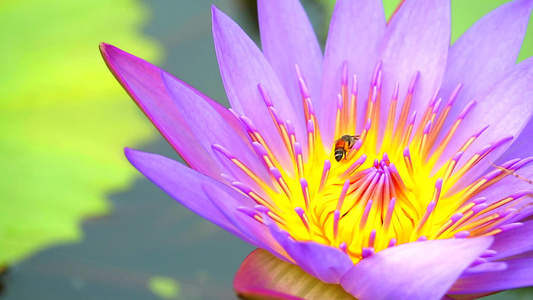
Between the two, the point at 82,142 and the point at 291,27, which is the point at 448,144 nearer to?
the point at 291,27

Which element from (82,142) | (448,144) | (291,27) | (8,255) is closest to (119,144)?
(82,142)

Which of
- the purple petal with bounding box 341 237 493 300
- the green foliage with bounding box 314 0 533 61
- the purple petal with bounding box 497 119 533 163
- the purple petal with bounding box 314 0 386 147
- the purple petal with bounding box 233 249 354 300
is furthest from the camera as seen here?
the green foliage with bounding box 314 0 533 61

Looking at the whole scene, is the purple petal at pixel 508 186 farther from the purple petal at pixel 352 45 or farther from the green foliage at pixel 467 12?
the green foliage at pixel 467 12

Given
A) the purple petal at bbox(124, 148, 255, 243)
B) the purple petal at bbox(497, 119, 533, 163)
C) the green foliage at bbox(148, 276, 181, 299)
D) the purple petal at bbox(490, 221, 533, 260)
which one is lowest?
the green foliage at bbox(148, 276, 181, 299)

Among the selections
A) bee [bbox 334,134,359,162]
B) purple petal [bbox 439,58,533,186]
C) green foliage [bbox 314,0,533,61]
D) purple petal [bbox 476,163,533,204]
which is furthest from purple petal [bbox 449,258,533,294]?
green foliage [bbox 314,0,533,61]

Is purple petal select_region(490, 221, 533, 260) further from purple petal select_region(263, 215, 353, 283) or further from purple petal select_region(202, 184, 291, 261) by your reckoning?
purple petal select_region(202, 184, 291, 261)

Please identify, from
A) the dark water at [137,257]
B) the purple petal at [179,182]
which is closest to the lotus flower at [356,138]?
the purple petal at [179,182]

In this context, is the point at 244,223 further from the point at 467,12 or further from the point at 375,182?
the point at 467,12
